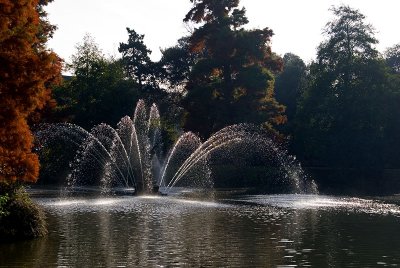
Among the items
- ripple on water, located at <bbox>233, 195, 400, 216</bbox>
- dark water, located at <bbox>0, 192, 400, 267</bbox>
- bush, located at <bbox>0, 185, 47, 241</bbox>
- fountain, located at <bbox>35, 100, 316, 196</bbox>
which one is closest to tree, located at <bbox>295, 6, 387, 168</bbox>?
fountain, located at <bbox>35, 100, 316, 196</bbox>

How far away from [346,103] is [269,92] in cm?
1355

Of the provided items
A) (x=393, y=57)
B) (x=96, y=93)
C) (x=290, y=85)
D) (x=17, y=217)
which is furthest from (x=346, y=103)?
(x=17, y=217)

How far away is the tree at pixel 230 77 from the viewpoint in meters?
58.9

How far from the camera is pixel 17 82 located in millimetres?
18531

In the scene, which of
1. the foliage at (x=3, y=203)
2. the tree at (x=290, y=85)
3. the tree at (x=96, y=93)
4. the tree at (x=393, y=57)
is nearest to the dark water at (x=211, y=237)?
the foliage at (x=3, y=203)

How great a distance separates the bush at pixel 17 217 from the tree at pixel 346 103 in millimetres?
53103

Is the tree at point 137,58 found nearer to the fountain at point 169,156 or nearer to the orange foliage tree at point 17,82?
the fountain at point 169,156

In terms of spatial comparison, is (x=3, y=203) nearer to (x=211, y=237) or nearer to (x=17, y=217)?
(x=17, y=217)

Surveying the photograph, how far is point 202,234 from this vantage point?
2178 centimetres

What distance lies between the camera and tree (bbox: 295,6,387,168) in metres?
69.4

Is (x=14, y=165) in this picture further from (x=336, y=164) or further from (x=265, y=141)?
(x=336, y=164)

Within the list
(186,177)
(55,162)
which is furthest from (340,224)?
(55,162)

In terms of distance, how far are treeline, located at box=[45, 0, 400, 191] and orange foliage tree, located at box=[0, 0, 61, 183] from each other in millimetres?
38756

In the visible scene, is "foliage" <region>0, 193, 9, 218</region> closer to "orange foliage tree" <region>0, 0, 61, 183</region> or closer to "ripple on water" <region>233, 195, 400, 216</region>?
"orange foliage tree" <region>0, 0, 61, 183</region>
